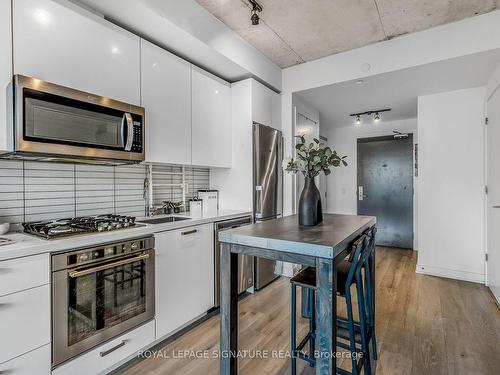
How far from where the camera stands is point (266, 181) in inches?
129

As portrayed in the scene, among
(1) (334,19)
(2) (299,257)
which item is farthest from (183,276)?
(1) (334,19)

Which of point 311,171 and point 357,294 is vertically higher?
→ point 311,171

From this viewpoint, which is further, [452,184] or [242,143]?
[452,184]

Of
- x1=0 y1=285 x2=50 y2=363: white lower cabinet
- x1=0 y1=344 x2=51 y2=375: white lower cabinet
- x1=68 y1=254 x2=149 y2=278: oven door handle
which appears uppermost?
x1=68 y1=254 x2=149 y2=278: oven door handle

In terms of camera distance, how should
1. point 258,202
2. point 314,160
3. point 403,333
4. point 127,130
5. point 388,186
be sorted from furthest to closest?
point 388,186, point 258,202, point 403,333, point 127,130, point 314,160

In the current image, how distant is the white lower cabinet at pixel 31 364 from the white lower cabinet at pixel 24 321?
24mm

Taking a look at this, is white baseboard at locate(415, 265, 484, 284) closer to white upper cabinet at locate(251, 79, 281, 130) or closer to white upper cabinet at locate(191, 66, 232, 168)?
white upper cabinet at locate(251, 79, 281, 130)

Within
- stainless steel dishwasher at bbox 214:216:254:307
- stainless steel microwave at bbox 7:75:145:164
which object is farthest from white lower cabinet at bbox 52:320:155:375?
stainless steel microwave at bbox 7:75:145:164

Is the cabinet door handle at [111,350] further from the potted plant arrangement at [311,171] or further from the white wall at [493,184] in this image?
the white wall at [493,184]

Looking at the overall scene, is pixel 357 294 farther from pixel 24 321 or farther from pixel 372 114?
pixel 372 114

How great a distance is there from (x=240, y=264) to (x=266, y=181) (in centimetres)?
101

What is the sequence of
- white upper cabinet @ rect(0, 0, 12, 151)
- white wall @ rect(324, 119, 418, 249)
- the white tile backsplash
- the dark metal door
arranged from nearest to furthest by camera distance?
white upper cabinet @ rect(0, 0, 12, 151), the white tile backsplash, the dark metal door, white wall @ rect(324, 119, 418, 249)

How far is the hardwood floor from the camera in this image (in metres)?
1.83

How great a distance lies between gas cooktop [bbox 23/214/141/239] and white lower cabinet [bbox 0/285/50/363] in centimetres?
30
